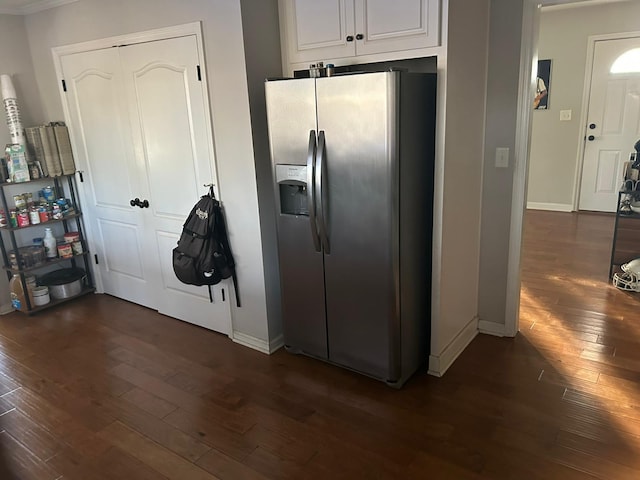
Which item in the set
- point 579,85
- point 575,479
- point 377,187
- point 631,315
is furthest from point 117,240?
point 579,85

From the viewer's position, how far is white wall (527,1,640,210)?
→ 5758mm

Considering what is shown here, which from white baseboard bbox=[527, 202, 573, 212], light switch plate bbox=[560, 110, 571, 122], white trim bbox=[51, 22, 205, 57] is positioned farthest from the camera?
white baseboard bbox=[527, 202, 573, 212]

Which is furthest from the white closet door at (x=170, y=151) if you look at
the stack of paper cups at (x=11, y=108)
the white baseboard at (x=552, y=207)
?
the white baseboard at (x=552, y=207)

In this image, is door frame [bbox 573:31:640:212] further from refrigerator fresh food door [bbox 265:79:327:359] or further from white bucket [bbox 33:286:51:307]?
white bucket [bbox 33:286:51:307]

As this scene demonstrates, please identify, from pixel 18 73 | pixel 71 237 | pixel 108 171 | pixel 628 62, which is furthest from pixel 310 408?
pixel 628 62

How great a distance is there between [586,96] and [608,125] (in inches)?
17.8

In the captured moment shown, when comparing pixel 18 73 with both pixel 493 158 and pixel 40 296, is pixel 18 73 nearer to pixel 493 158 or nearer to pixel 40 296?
pixel 40 296

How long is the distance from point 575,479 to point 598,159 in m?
5.24

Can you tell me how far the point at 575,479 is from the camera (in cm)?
200

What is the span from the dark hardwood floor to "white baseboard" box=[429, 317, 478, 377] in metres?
0.06

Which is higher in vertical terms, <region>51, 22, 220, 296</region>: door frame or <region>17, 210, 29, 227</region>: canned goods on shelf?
<region>51, 22, 220, 296</region>: door frame

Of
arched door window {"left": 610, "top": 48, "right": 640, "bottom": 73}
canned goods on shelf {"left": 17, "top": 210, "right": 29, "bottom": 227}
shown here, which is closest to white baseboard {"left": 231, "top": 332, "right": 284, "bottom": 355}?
canned goods on shelf {"left": 17, "top": 210, "right": 29, "bottom": 227}

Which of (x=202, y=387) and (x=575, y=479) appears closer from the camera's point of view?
(x=575, y=479)

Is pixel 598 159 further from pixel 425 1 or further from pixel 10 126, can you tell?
pixel 10 126
